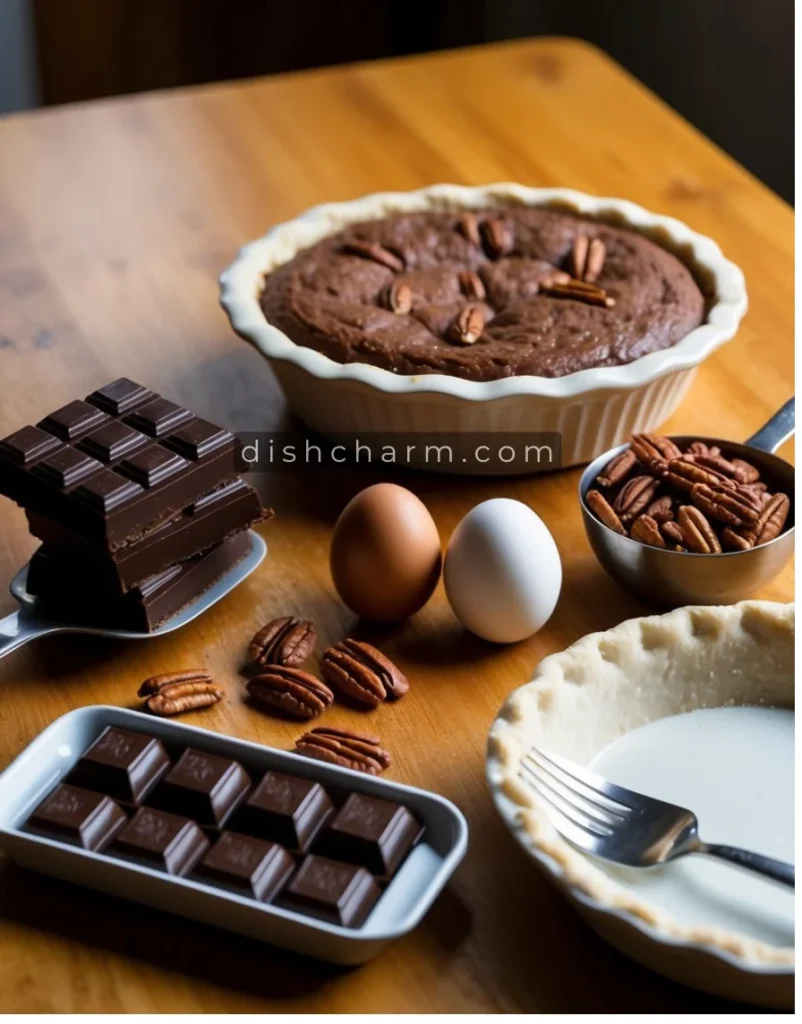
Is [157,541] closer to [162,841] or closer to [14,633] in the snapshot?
[14,633]

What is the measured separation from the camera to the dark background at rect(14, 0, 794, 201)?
2908mm

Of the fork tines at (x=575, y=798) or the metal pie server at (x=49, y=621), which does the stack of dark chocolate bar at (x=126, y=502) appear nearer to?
the metal pie server at (x=49, y=621)

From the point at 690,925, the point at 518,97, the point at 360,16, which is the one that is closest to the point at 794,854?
the point at 690,925

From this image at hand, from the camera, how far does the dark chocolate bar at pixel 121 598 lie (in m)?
1.19

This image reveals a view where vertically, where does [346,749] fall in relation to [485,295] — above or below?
below

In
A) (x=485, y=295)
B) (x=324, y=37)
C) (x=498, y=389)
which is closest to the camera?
(x=498, y=389)

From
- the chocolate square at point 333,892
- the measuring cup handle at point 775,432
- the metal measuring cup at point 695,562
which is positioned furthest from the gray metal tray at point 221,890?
the measuring cup handle at point 775,432

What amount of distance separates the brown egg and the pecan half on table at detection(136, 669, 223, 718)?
154 mm

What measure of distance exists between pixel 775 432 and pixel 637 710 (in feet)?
1.38

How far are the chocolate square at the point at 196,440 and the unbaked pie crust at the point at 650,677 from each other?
0.37m

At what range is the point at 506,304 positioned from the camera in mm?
1514

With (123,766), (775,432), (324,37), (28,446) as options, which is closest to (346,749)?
(123,766)

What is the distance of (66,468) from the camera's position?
1.16m

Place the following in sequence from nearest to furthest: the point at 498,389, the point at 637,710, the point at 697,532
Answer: the point at 637,710, the point at 697,532, the point at 498,389
